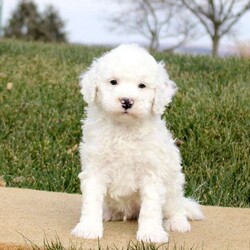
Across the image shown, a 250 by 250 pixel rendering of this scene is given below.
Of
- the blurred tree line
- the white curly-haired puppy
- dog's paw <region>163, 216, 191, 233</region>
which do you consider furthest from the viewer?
the blurred tree line

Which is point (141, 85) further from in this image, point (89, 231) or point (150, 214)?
point (89, 231)

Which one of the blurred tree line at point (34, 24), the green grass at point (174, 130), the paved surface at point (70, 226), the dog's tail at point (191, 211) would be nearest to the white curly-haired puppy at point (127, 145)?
the paved surface at point (70, 226)

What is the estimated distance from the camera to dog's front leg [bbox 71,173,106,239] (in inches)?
144

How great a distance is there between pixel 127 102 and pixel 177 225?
0.94 meters

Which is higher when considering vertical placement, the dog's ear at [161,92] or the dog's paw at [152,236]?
the dog's ear at [161,92]

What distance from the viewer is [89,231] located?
3648mm

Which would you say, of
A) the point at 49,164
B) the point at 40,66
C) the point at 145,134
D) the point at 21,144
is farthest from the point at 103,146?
the point at 40,66

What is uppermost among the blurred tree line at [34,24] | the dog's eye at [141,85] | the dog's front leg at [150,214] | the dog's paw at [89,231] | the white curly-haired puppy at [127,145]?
the blurred tree line at [34,24]

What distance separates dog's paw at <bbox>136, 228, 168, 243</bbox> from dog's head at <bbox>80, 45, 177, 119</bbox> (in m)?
0.63

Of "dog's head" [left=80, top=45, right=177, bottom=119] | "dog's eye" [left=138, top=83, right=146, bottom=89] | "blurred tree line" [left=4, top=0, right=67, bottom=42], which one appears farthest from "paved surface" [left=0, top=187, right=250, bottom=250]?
"blurred tree line" [left=4, top=0, right=67, bottom=42]

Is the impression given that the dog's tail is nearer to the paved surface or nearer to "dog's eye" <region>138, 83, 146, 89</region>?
the paved surface

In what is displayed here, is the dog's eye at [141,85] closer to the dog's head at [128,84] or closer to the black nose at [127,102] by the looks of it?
the dog's head at [128,84]

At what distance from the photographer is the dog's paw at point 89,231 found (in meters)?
3.64

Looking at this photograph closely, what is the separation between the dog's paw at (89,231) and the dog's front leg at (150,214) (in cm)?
22
